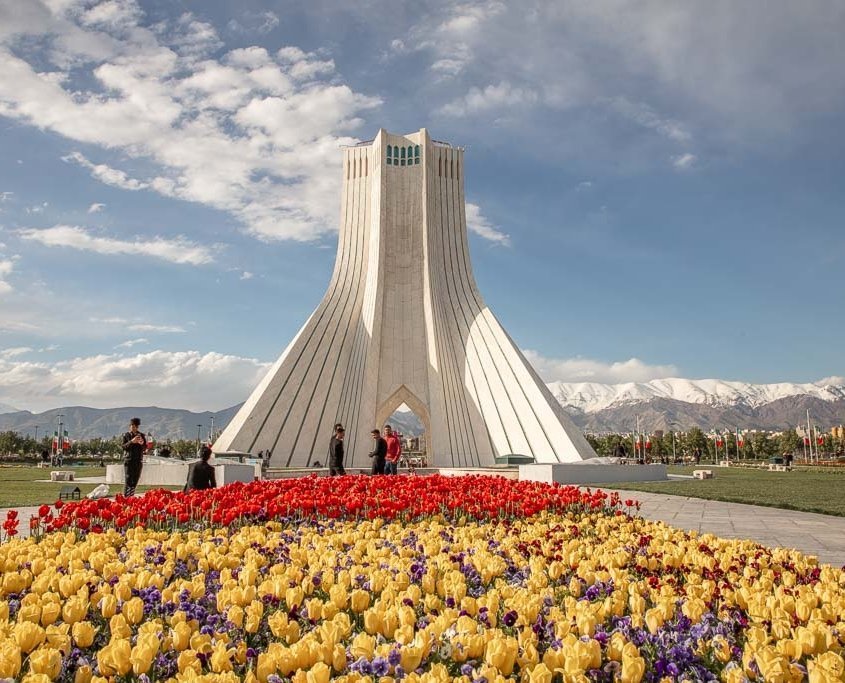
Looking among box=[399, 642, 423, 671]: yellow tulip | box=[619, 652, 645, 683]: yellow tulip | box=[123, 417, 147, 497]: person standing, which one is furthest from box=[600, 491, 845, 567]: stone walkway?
box=[123, 417, 147, 497]: person standing

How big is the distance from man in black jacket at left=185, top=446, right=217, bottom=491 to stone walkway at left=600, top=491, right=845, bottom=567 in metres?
5.32

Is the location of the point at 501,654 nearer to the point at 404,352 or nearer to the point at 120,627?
the point at 120,627

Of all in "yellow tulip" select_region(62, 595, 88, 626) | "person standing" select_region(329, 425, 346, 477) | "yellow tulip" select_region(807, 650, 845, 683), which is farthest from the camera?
"person standing" select_region(329, 425, 346, 477)

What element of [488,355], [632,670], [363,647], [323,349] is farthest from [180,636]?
[488,355]

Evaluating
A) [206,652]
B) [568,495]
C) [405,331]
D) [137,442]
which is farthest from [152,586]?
[405,331]

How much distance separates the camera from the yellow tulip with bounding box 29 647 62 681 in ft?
6.04

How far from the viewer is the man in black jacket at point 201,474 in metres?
7.90

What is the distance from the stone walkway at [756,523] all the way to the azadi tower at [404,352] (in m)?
9.66

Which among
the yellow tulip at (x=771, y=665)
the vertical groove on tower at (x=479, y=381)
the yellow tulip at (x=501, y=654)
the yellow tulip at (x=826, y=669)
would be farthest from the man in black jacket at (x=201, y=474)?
the vertical groove on tower at (x=479, y=381)

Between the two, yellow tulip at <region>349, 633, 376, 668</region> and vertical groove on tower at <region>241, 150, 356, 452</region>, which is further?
vertical groove on tower at <region>241, 150, 356, 452</region>

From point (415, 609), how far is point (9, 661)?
138cm

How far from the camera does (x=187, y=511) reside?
561cm

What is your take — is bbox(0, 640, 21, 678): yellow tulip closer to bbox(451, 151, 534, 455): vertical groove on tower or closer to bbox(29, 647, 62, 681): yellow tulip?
bbox(29, 647, 62, 681): yellow tulip

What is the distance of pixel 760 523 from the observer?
8.15 meters
